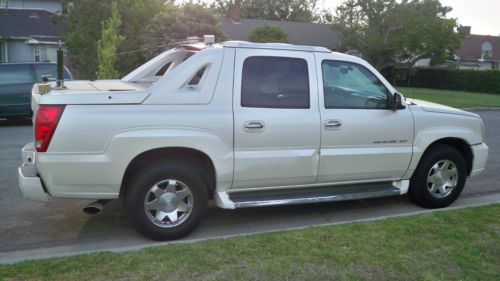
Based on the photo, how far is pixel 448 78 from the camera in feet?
125

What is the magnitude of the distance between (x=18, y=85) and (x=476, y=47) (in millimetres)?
50772

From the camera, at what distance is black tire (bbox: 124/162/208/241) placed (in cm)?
485

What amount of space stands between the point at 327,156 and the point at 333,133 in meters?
0.25

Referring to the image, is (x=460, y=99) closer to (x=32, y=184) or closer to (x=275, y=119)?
(x=275, y=119)

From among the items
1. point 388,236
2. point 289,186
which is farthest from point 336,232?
point 289,186

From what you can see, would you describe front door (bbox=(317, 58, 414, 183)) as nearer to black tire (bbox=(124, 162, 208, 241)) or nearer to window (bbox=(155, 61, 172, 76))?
black tire (bbox=(124, 162, 208, 241))

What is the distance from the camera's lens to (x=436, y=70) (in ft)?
128

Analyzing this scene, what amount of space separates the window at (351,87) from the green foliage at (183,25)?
13.1 m

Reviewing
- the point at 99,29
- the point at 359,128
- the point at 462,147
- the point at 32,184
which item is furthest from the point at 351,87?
the point at 99,29

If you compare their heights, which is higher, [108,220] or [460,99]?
[108,220]

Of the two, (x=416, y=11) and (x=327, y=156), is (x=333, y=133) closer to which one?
(x=327, y=156)

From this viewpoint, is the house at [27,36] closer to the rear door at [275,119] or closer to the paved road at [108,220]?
the paved road at [108,220]

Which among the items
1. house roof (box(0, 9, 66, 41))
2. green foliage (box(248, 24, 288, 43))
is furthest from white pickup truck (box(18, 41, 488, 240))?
house roof (box(0, 9, 66, 41))

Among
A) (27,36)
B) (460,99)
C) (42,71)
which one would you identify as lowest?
(460,99)
